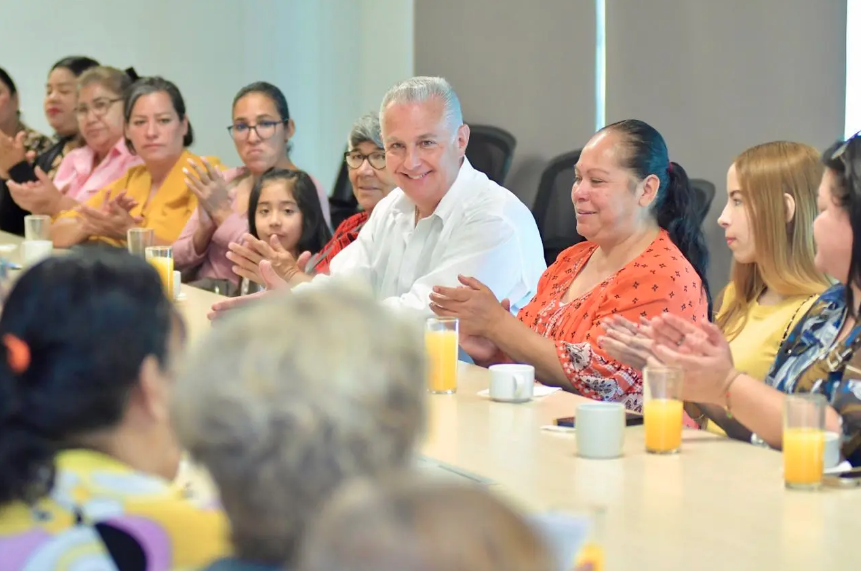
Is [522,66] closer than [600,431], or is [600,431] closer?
[600,431]

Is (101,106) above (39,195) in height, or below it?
above

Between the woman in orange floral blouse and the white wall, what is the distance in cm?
384

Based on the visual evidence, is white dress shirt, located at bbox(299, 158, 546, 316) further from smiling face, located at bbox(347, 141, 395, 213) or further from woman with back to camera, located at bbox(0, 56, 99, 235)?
woman with back to camera, located at bbox(0, 56, 99, 235)

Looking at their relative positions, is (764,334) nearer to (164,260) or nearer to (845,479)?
(845,479)

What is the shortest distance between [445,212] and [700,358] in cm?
132

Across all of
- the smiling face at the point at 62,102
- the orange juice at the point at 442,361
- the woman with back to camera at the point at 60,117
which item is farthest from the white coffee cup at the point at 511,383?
the smiling face at the point at 62,102

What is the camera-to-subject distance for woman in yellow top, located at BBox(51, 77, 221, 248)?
4.52 m

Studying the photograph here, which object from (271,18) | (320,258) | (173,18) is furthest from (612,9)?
(173,18)

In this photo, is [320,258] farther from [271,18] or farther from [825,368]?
[271,18]

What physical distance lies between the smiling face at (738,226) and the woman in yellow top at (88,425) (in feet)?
5.64

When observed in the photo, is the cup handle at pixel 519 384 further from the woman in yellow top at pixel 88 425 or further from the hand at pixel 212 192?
the hand at pixel 212 192

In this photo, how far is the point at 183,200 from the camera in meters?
4.64

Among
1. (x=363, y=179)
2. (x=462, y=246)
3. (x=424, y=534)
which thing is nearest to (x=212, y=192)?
(x=363, y=179)

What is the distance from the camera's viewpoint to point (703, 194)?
3.63m
